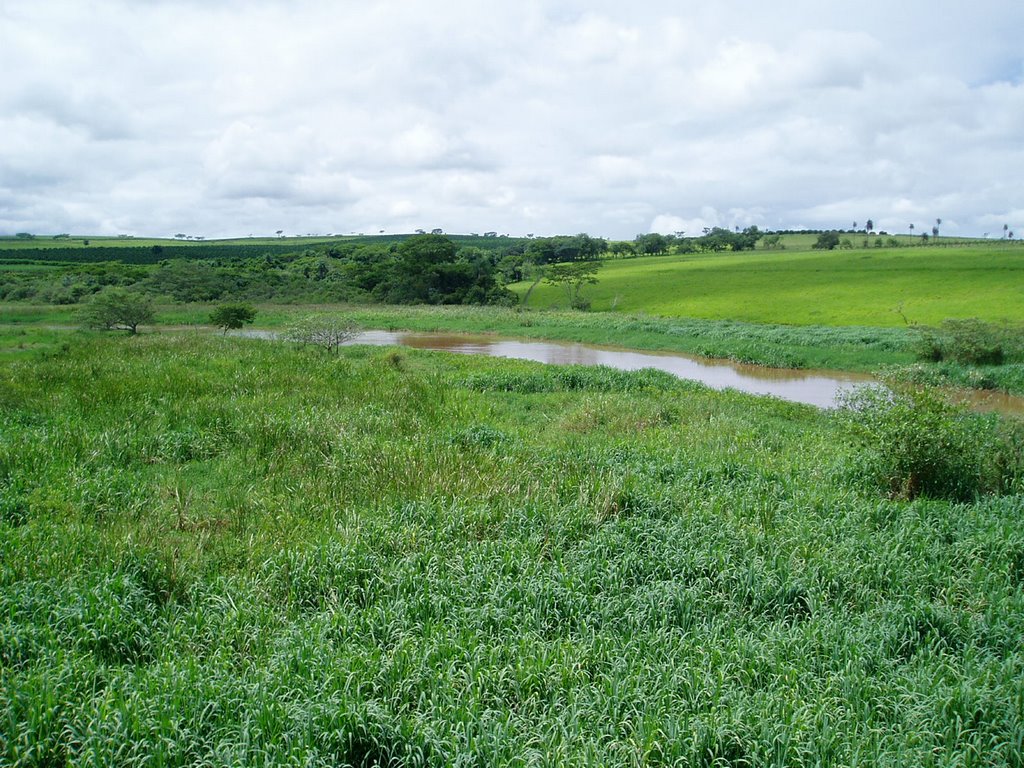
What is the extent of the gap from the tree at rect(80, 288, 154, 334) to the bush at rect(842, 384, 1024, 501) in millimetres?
26076

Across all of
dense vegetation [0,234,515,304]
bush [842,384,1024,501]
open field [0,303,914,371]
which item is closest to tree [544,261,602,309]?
dense vegetation [0,234,515,304]

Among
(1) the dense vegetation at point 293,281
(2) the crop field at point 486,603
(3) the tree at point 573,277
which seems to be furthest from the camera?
(3) the tree at point 573,277

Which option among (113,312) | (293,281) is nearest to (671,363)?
(113,312)

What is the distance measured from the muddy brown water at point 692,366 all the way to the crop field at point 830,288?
14.3 meters

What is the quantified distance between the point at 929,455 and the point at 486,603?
5862 mm

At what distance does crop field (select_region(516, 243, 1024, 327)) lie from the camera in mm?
37625

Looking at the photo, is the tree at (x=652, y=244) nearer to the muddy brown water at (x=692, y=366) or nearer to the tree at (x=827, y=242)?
the tree at (x=827, y=242)

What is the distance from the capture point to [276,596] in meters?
4.86

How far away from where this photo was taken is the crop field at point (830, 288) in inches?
1481

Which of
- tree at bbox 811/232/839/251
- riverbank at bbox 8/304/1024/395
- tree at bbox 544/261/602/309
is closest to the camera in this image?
riverbank at bbox 8/304/1024/395

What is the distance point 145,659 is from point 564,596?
2.83 meters

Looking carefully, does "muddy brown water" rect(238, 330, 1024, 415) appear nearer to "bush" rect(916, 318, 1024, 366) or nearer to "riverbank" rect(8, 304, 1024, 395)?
"riverbank" rect(8, 304, 1024, 395)

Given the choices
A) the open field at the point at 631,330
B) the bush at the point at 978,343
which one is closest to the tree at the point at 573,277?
the open field at the point at 631,330

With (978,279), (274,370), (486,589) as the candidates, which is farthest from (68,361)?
(978,279)
